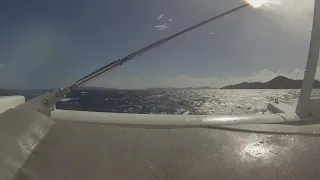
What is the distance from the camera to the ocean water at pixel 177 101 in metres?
5.53

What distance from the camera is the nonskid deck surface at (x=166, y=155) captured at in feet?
5.76

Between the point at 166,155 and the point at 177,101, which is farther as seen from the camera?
the point at 177,101

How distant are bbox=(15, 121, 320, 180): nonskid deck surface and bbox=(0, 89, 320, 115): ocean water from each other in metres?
2.67

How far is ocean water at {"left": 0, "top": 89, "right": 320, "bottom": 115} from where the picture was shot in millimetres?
5531

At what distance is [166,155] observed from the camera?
6.78 ft

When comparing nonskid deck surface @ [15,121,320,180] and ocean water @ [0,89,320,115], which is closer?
nonskid deck surface @ [15,121,320,180]

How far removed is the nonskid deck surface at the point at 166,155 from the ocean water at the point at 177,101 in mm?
2670

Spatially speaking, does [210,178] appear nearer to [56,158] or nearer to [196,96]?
[56,158]

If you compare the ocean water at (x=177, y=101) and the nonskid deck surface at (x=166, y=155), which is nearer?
the nonskid deck surface at (x=166, y=155)

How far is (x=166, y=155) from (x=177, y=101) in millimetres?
5092

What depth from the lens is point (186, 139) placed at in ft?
8.00

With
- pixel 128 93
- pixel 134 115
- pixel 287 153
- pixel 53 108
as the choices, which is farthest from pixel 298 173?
pixel 128 93

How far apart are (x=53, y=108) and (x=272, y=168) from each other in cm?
221

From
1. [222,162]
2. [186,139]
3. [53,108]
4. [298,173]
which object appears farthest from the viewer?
[53,108]
